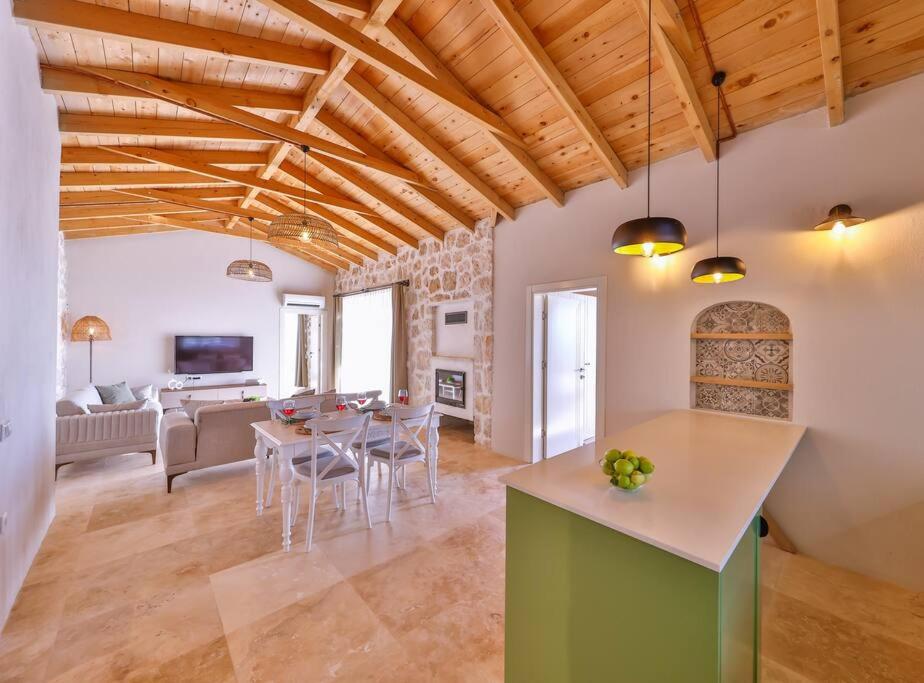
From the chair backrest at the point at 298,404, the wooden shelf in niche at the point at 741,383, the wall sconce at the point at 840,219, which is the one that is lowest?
the chair backrest at the point at 298,404

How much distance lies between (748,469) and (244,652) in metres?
2.35

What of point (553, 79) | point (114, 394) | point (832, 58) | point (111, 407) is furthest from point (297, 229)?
point (114, 394)

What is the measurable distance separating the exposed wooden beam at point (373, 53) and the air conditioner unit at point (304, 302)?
591 centimetres

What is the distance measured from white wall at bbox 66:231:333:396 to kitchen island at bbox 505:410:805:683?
286 inches

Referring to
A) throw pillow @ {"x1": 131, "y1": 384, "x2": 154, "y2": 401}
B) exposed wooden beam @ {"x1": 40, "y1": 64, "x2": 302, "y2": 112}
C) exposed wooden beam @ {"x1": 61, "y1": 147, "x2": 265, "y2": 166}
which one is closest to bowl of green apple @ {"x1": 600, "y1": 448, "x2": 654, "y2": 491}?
exposed wooden beam @ {"x1": 40, "y1": 64, "x2": 302, "y2": 112}

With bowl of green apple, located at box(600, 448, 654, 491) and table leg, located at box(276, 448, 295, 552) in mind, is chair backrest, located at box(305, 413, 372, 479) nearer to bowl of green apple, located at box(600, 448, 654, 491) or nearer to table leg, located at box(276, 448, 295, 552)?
table leg, located at box(276, 448, 295, 552)

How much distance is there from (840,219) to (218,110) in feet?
14.0

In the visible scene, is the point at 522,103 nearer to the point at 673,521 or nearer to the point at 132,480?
the point at 673,521

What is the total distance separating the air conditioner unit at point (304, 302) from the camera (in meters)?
7.60

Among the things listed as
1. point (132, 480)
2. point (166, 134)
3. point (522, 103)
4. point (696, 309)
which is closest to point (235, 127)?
point (166, 134)

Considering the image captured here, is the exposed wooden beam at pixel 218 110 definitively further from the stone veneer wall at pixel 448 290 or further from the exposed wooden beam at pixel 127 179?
the exposed wooden beam at pixel 127 179

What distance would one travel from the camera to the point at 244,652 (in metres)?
1.69

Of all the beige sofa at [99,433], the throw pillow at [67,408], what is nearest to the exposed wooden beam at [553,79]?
the beige sofa at [99,433]

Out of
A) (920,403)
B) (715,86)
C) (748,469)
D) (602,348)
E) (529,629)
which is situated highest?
(715,86)
